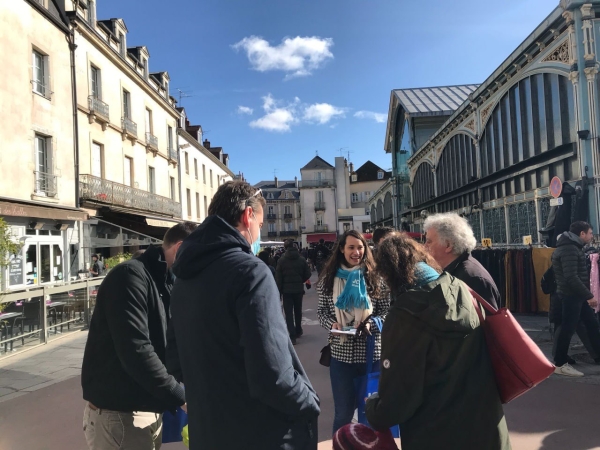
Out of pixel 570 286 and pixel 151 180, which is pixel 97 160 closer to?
pixel 151 180

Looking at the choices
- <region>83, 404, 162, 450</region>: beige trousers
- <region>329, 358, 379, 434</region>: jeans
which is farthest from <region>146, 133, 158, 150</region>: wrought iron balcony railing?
<region>83, 404, 162, 450</region>: beige trousers

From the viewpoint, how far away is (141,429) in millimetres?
2326

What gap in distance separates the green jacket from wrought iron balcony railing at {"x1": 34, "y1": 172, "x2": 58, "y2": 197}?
49.8 feet

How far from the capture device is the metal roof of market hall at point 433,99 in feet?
81.3

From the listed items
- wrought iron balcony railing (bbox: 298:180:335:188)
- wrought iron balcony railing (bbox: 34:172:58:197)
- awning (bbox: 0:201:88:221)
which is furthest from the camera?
wrought iron balcony railing (bbox: 298:180:335:188)

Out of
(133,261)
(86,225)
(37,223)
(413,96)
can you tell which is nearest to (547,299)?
(133,261)

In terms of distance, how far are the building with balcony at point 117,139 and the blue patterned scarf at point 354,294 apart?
15032 mm

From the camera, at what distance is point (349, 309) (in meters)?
3.43

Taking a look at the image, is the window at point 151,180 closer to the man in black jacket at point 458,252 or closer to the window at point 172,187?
the window at point 172,187

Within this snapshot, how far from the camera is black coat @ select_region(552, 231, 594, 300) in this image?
512 cm

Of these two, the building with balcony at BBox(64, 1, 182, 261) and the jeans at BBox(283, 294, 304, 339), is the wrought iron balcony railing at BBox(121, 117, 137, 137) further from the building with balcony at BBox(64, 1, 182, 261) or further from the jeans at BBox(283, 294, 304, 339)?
the jeans at BBox(283, 294, 304, 339)

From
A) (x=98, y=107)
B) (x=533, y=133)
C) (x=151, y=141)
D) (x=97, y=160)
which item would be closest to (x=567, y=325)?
(x=533, y=133)

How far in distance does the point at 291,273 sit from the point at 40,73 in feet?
40.2

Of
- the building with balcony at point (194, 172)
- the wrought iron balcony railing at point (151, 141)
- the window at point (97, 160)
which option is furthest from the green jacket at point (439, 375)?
the building with balcony at point (194, 172)
